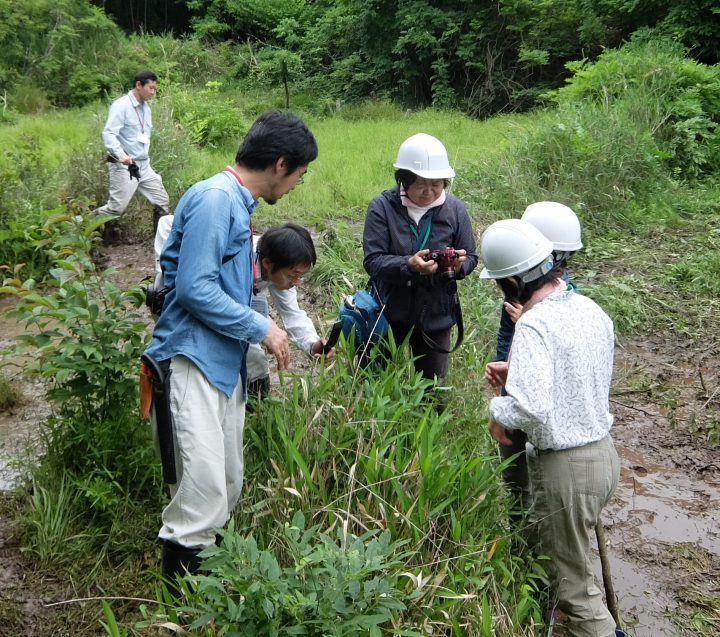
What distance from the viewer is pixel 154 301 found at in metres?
2.67

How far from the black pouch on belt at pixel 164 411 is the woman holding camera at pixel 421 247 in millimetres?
1283

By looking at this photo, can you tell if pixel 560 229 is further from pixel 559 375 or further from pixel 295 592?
pixel 295 592

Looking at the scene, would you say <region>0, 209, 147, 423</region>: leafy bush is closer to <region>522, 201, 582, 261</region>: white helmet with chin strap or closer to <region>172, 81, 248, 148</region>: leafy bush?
<region>522, 201, 582, 261</region>: white helmet with chin strap

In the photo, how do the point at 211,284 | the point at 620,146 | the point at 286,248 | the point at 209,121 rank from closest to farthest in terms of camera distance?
the point at 211,284 < the point at 286,248 < the point at 620,146 < the point at 209,121

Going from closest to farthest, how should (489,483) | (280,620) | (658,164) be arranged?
(280,620), (489,483), (658,164)

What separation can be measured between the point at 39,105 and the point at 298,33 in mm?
8480

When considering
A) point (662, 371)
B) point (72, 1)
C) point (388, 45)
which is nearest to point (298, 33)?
point (388, 45)

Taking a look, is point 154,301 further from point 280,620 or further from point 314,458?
point 280,620

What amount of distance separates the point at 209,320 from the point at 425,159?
138 centimetres

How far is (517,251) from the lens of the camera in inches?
96.7

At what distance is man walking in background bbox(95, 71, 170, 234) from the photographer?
7.33 m

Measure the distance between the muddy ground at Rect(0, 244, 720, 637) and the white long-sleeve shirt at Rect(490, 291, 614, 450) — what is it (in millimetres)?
1154

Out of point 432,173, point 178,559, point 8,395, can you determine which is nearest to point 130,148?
point 8,395

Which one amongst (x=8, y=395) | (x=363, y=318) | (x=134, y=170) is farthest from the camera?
(x=134, y=170)
